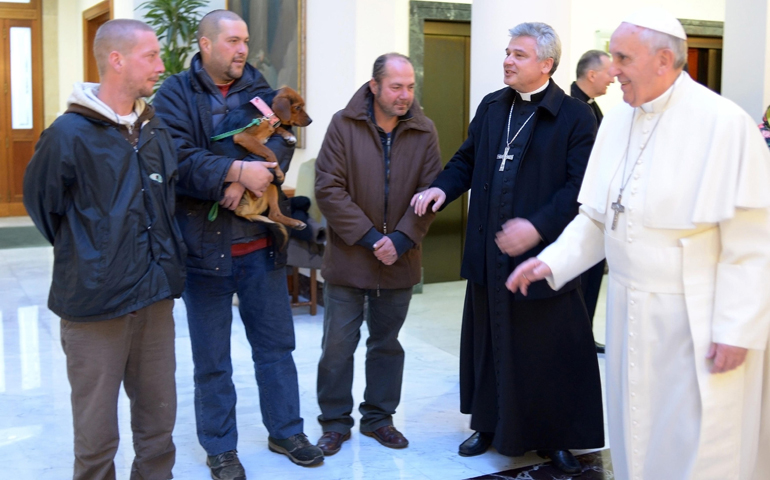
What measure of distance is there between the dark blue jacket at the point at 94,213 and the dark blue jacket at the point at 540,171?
57.1 inches

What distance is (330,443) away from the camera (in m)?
3.96

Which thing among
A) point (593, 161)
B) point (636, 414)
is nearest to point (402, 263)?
point (593, 161)

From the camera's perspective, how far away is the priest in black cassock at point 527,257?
11.8 feet

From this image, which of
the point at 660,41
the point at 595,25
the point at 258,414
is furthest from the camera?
the point at 595,25

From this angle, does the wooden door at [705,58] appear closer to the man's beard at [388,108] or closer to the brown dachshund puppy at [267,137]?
the man's beard at [388,108]

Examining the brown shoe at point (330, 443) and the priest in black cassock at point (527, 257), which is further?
the brown shoe at point (330, 443)

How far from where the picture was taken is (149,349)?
317 cm

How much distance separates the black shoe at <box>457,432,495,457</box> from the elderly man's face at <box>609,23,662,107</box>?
189 centimetres

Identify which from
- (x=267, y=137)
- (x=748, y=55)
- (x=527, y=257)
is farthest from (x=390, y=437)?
(x=748, y=55)

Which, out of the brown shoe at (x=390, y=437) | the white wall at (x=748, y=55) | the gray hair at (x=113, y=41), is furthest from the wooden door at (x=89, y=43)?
the gray hair at (x=113, y=41)

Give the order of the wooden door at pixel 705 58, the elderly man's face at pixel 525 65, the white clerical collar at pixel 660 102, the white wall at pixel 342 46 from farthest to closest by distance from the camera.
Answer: the wooden door at pixel 705 58 → the white wall at pixel 342 46 → the elderly man's face at pixel 525 65 → the white clerical collar at pixel 660 102

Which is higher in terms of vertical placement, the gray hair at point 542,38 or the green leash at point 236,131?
the gray hair at point 542,38

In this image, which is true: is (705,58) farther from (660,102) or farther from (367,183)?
(660,102)

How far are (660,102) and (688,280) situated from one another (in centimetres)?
58
